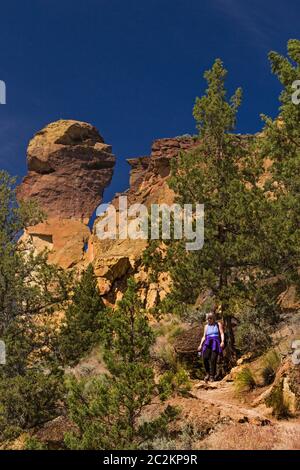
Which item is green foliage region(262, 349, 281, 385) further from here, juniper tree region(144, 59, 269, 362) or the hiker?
juniper tree region(144, 59, 269, 362)

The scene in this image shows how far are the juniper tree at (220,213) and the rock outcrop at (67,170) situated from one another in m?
47.6

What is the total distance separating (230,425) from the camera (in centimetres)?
1036

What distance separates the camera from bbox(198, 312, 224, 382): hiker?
46.9ft

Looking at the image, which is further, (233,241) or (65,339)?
(65,339)

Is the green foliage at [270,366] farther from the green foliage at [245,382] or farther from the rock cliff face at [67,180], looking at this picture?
the rock cliff face at [67,180]

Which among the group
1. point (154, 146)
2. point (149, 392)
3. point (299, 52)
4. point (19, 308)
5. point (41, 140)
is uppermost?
point (41, 140)

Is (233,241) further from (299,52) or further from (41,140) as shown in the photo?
(41,140)

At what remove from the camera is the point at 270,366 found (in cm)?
1391

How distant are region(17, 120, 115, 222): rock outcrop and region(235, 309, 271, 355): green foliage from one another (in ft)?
162

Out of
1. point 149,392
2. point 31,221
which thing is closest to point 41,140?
point 31,221

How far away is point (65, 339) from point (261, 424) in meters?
9.09

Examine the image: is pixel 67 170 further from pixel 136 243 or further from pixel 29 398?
pixel 29 398

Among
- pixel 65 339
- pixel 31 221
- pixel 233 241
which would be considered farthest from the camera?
pixel 31 221

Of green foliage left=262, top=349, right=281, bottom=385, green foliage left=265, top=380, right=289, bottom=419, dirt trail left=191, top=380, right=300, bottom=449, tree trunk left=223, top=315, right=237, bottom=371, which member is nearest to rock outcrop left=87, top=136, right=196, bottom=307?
tree trunk left=223, top=315, right=237, bottom=371
